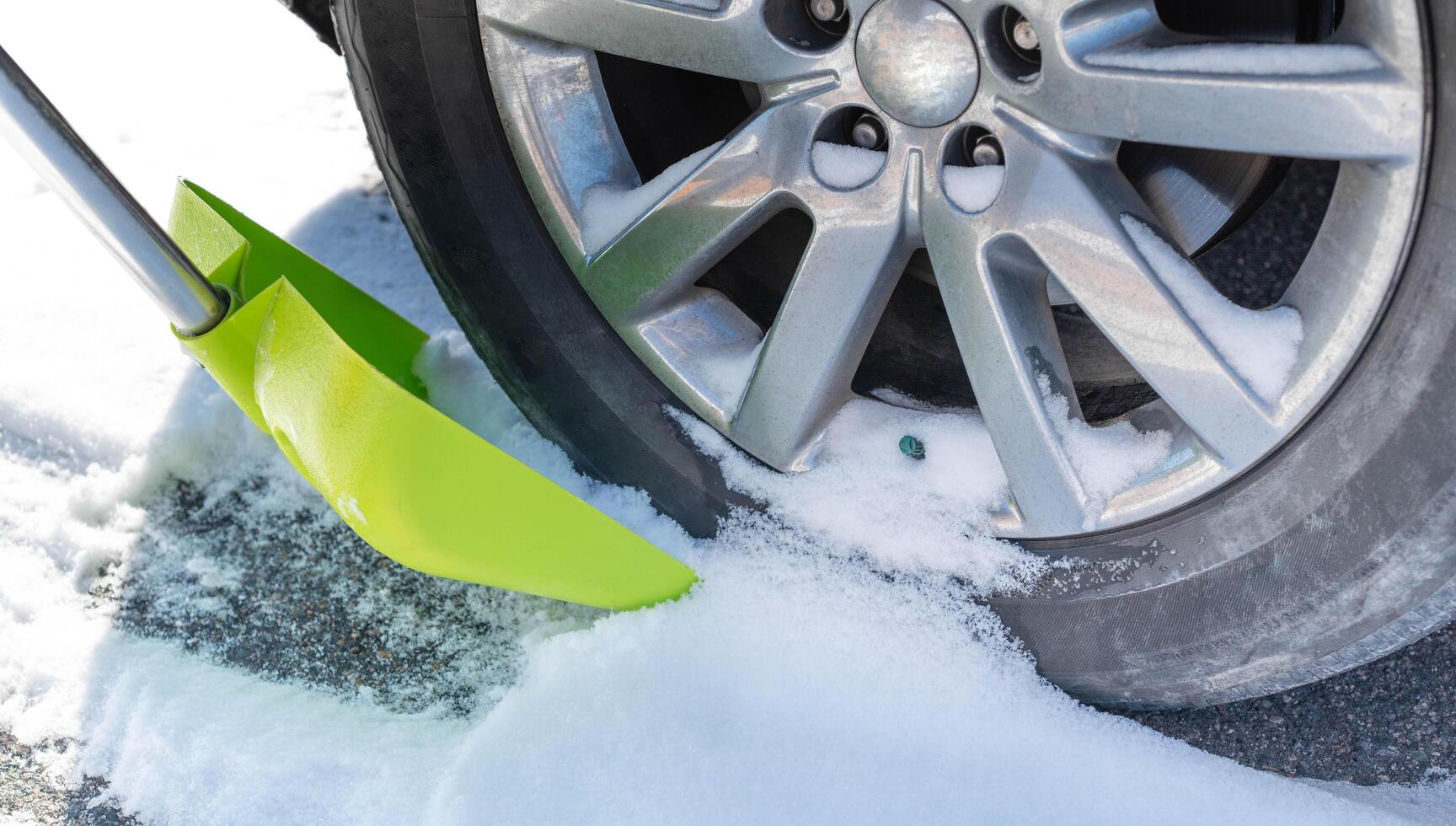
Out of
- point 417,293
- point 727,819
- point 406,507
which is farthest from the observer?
point 417,293

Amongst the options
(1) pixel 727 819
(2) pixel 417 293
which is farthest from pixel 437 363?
(1) pixel 727 819

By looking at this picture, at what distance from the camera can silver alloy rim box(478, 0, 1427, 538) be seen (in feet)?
3.05

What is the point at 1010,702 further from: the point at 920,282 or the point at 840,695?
the point at 920,282

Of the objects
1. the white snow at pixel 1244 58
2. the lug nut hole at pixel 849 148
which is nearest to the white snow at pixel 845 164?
the lug nut hole at pixel 849 148

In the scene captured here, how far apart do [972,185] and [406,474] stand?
0.60 metres

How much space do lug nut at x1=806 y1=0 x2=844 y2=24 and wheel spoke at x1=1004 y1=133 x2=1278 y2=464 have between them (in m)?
0.22

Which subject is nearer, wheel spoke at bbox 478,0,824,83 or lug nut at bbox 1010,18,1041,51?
lug nut at bbox 1010,18,1041,51

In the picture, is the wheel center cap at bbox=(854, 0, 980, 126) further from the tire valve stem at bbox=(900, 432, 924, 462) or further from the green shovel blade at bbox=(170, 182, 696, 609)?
the green shovel blade at bbox=(170, 182, 696, 609)

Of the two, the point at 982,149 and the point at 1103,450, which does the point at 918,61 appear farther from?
the point at 1103,450

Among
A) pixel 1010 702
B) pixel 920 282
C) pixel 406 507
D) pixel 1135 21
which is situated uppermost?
pixel 1135 21

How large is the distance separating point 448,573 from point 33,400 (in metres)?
0.72

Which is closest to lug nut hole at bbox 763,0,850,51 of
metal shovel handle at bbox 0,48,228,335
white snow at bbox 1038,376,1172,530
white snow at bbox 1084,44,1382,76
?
white snow at bbox 1084,44,1382,76

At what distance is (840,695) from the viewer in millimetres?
1225

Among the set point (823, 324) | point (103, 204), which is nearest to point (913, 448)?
point (823, 324)
